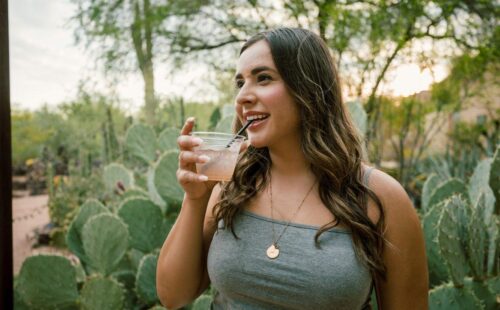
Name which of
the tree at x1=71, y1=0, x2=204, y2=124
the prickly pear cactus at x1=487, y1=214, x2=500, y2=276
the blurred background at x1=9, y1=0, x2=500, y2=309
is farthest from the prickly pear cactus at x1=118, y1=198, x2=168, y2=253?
the tree at x1=71, y1=0, x2=204, y2=124

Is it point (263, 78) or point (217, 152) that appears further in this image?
point (263, 78)

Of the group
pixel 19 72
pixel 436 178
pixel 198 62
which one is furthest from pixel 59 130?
pixel 436 178

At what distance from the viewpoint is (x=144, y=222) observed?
2.66 meters

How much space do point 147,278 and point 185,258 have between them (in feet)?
3.78

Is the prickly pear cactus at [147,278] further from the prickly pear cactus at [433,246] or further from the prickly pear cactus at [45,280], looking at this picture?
the prickly pear cactus at [433,246]

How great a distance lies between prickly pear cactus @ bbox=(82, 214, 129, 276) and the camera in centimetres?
248

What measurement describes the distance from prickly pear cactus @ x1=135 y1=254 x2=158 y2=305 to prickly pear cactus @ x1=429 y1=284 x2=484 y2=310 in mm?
1381

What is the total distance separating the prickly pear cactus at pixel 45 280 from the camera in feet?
8.07

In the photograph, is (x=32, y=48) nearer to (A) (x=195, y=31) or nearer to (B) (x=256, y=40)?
(A) (x=195, y=31)

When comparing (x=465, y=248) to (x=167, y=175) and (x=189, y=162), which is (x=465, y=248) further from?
(x=167, y=175)

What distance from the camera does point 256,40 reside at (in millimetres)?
1407

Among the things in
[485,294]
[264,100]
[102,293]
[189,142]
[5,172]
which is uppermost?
[264,100]

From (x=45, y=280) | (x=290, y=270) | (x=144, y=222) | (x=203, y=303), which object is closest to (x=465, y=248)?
(x=290, y=270)

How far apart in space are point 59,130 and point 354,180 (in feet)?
29.5
